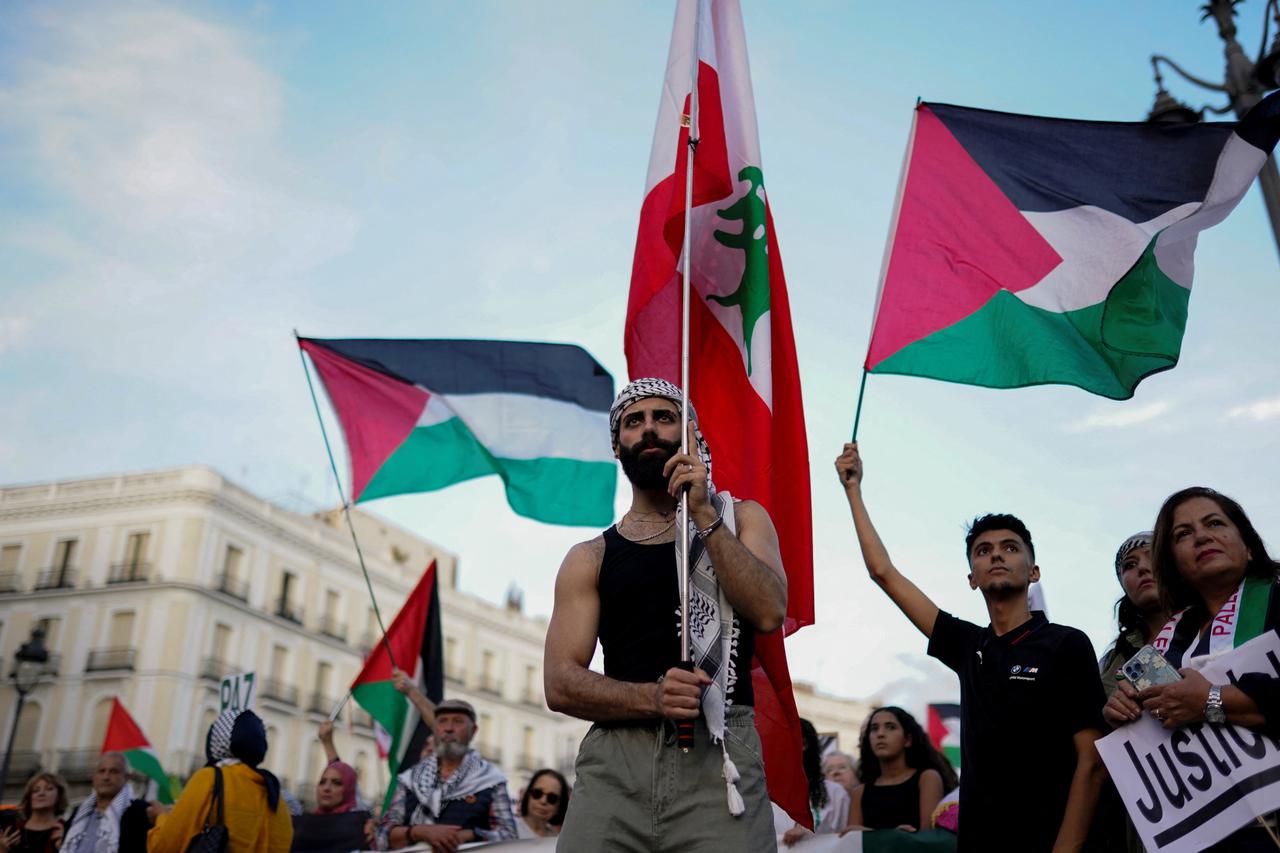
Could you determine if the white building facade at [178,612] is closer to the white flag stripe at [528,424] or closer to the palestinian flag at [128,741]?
the palestinian flag at [128,741]

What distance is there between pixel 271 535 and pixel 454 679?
34.4ft

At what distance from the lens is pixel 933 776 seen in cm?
Result: 604

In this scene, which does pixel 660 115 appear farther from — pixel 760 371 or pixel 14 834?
pixel 14 834

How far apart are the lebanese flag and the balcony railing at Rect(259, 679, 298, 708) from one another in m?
40.6

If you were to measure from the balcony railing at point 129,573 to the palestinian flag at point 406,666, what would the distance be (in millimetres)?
34032

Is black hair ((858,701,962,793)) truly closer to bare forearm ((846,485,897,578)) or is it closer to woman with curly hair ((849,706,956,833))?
woman with curly hair ((849,706,956,833))

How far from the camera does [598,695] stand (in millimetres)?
3227

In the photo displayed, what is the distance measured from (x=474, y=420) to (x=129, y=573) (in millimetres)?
36626

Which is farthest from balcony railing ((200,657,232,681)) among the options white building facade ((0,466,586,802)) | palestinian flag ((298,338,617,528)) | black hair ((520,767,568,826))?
black hair ((520,767,568,826))

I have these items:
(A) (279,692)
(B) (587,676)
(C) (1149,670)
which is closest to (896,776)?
(C) (1149,670)

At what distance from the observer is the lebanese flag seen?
15.7ft

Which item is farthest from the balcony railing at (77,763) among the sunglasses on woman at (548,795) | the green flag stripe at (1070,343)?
the green flag stripe at (1070,343)

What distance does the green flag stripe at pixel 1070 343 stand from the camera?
5.19 metres

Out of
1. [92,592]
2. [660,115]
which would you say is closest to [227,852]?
[660,115]
